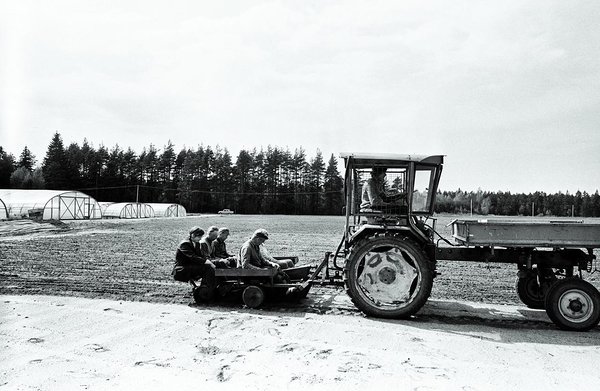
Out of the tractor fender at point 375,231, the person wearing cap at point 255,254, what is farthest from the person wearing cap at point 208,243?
the tractor fender at point 375,231

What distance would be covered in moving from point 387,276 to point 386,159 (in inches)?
74.1

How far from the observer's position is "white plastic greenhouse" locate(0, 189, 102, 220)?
3688cm

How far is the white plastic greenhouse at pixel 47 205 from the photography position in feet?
121

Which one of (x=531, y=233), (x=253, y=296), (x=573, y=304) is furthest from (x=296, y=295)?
(x=573, y=304)

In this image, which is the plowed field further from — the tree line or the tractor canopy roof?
the tree line

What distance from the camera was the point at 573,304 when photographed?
6.64 meters

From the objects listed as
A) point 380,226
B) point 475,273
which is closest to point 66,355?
point 380,226

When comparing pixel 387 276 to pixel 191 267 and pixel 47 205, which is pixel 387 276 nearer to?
pixel 191 267

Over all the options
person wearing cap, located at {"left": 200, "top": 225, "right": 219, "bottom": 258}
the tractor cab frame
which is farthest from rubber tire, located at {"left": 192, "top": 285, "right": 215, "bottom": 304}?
the tractor cab frame

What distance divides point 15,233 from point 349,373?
81.1 feet

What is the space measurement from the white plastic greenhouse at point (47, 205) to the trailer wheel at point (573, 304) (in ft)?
125

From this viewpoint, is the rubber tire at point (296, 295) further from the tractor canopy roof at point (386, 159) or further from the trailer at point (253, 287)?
the tractor canopy roof at point (386, 159)

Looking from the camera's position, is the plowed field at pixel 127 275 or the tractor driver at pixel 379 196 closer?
the tractor driver at pixel 379 196

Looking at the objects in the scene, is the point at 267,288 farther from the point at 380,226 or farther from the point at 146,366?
the point at 146,366
